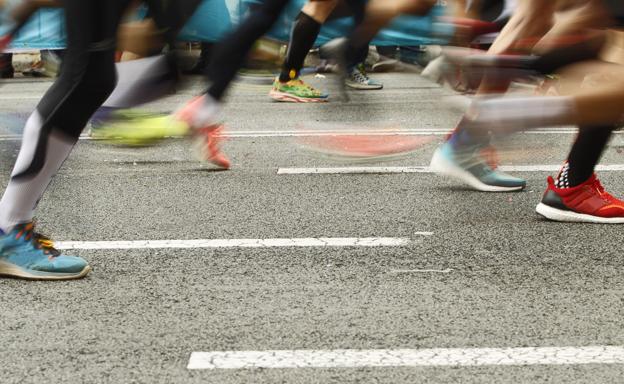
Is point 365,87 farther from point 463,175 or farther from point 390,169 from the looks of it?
point 463,175

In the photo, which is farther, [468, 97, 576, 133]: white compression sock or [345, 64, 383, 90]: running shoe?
[345, 64, 383, 90]: running shoe

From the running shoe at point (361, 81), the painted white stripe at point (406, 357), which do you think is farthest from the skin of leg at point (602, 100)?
the running shoe at point (361, 81)

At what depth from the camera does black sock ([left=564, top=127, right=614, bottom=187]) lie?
4645mm

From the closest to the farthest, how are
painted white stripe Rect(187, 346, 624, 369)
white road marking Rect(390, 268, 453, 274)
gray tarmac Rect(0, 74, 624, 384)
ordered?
painted white stripe Rect(187, 346, 624, 369) < gray tarmac Rect(0, 74, 624, 384) < white road marking Rect(390, 268, 453, 274)

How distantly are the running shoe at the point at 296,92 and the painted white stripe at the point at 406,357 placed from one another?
5984mm

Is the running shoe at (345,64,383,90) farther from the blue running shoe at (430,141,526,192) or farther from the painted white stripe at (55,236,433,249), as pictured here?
the painted white stripe at (55,236,433,249)

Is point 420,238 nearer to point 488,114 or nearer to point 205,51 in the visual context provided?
point 488,114

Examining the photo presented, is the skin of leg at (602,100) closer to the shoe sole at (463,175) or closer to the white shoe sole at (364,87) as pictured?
the shoe sole at (463,175)

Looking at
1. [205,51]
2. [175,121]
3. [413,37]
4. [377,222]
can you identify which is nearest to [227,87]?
[175,121]

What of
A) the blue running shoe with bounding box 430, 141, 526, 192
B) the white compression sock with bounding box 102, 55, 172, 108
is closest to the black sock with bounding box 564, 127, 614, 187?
the blue running shoe with bounding box 430, 141, 526, 192

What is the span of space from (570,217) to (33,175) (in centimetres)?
233

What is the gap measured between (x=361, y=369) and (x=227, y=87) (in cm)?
226

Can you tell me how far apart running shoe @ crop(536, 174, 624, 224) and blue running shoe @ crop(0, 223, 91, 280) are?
2111 mm

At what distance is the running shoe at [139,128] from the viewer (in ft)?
16.7
